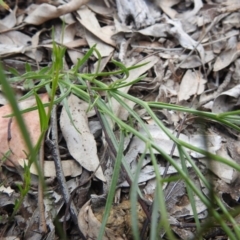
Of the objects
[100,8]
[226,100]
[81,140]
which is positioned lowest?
[226,100]

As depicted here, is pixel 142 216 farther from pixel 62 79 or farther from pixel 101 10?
pixel 101 10

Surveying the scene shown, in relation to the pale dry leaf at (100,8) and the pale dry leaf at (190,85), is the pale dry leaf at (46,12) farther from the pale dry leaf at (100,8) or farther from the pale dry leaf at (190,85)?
the pale dry leaf at (190,85)

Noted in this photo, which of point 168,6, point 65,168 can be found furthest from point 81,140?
point 168,6

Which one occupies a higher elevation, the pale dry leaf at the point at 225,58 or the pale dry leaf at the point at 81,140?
the pale dry leaf at the point at 81,140

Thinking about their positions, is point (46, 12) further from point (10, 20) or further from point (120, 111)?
point (120, 111)

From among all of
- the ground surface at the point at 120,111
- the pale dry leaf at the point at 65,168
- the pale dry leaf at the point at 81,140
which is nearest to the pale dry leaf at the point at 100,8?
the ground surface at the point at 120,111

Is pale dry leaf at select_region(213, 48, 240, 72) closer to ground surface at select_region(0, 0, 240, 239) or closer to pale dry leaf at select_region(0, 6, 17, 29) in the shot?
ground surface at select_region(0, 0, 240, 239)
